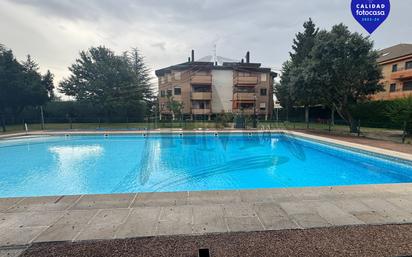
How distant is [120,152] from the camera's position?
11.2 meters

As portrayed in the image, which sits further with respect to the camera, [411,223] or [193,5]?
[193,5]

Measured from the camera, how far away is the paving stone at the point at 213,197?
148 inches

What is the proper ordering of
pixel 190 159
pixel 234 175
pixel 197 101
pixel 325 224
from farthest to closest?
pixel 197 101 → pixel 190 159 → pixel 234 175 → pixel 325 224

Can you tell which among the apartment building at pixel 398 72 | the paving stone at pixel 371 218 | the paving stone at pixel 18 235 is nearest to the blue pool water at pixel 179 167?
the paving stone at pixel 371 218

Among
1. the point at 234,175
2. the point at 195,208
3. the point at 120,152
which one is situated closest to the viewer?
the point at 195,208

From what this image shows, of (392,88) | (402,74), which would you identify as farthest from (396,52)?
(392,88)

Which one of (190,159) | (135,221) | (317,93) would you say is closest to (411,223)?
(135,221)

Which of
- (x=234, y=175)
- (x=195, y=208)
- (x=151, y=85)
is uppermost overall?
(x=151, y=85)

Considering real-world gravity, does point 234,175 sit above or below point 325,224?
below

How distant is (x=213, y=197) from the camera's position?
3963 millimetres

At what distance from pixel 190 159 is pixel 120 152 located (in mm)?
4314

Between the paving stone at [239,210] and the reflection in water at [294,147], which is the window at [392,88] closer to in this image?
the reflection in water at [294,147]

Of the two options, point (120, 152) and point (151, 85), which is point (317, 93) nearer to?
point (120, 152)

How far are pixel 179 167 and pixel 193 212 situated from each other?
17.3 ft
